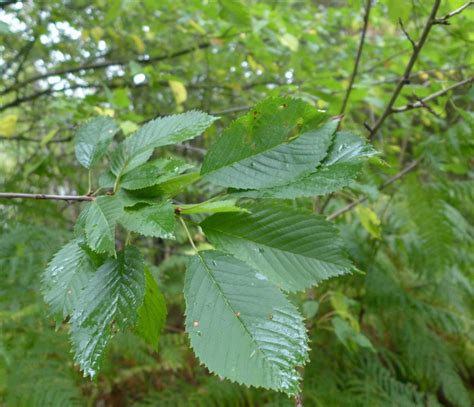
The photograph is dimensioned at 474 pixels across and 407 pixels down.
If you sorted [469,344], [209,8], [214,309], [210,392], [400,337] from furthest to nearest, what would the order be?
[469,344], [400,337], [210,392], [209,8], [214,309]

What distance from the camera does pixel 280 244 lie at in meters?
0.49

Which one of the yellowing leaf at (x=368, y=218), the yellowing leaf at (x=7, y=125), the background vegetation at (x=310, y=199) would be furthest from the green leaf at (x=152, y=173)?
the yellowing leaf at (x=7, y=125)

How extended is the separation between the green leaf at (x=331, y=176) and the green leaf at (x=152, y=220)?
0.10 metres

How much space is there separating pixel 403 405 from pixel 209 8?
6.55 feet

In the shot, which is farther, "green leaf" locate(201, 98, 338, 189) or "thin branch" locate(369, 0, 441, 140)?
"thin branch" locate(369, 0, 441, 140)

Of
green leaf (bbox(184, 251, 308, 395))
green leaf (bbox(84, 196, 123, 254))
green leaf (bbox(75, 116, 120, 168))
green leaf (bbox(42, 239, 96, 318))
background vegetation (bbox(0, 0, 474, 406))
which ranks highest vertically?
green leaf (bbox(84, 196, 123, 254))

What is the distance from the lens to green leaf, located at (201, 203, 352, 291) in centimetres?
48

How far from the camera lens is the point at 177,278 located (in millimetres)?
2561

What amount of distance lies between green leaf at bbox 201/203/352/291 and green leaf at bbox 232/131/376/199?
0.02 meters

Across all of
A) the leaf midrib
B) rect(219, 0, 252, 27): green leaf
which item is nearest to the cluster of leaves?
the leaf midrib

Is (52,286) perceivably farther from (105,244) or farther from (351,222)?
(351,222)

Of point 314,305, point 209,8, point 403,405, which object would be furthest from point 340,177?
point 403,405

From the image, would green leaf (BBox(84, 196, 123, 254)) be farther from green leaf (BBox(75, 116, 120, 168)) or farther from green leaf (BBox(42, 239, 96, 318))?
green leaf (BBox(75, 116, 120, 168))

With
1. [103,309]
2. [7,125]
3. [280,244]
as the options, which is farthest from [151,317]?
[7,125]
